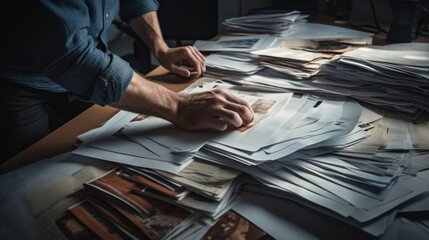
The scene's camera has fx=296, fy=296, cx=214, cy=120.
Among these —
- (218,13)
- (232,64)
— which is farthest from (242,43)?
(218,13)

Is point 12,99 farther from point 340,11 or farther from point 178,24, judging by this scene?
point 340,11

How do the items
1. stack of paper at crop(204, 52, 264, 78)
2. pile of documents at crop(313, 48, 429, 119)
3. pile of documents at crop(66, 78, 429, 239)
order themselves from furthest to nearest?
stack of paper at crop(204, 52, 264, 78), pile of documents at crop(313, 48, 429, 119), pile of documents at crop(66, 78, 429, 239)

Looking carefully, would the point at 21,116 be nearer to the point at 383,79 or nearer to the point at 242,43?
the point at 242,43

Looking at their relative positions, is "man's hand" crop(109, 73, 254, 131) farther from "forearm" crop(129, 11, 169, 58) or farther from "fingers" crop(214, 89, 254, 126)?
"forearm" crop(129, 11, 169, 58)

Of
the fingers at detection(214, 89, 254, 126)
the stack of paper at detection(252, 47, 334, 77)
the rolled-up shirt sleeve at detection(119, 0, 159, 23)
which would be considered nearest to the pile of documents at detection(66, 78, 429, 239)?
the fingers at detection(214, 89, 254, 126)

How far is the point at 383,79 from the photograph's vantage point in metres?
0.82

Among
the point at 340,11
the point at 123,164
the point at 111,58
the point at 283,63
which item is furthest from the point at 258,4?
the point at 123,164

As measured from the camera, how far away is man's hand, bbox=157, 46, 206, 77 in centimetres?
105

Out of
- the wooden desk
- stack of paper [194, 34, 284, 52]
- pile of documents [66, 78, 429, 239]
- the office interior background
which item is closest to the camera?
pile of documents [66, 78, 429, 239]

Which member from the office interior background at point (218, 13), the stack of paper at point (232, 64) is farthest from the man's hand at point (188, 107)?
the office interior background at point (218, 13)

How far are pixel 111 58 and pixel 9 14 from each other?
27 cm

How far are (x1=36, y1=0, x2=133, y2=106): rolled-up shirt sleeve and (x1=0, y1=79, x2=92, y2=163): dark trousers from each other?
0.37m

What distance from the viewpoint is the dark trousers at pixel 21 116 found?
88cm

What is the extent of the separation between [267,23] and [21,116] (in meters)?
1.07
